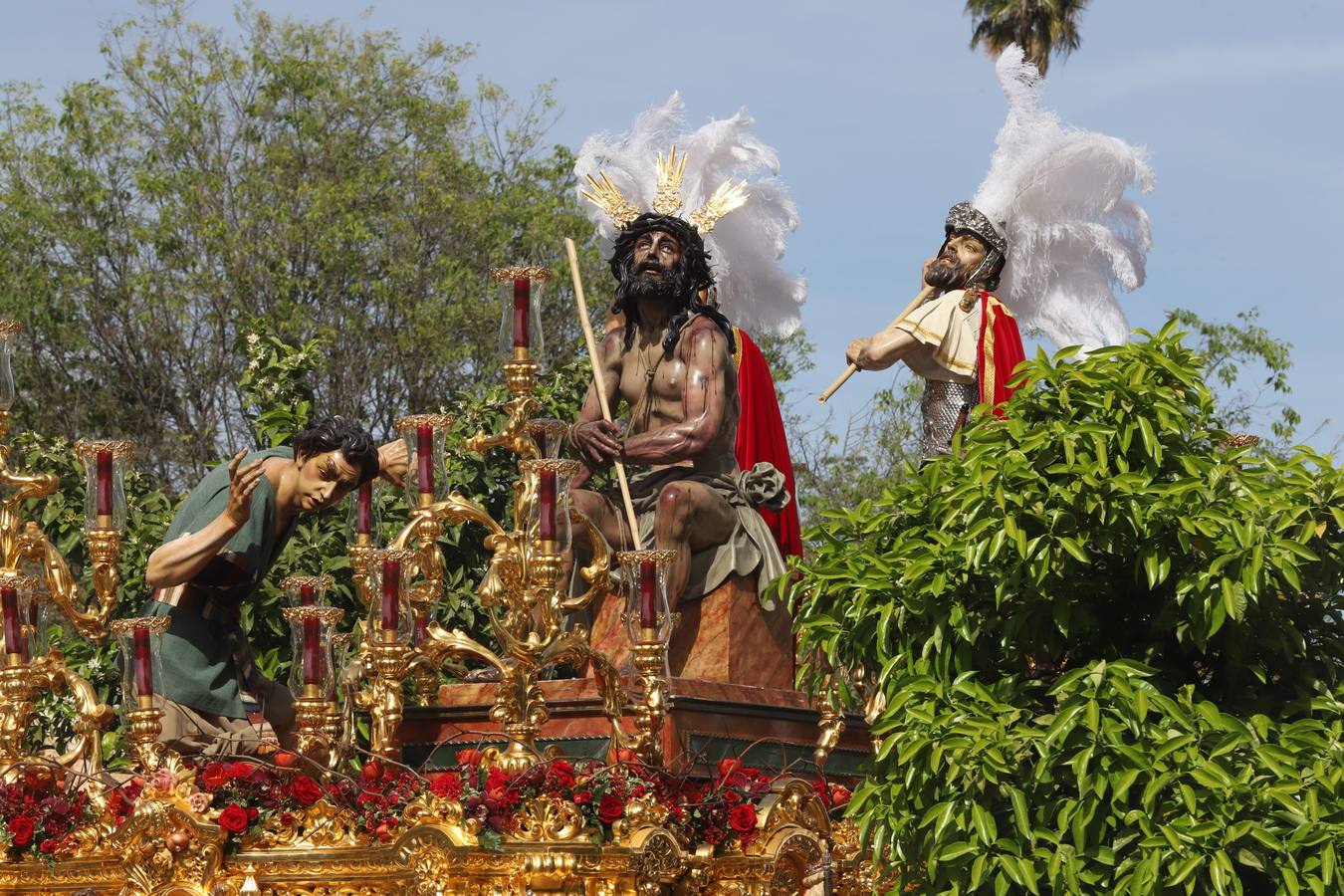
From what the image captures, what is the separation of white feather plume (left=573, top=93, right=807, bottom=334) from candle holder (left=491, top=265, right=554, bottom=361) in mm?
3649

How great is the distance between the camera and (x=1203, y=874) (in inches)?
259

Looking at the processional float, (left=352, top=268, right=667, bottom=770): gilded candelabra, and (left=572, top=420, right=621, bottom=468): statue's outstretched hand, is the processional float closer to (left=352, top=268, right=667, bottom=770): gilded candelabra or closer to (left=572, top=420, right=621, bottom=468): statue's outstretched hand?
(left=352, top=268, right=667, bottom=770): gilded candelabra

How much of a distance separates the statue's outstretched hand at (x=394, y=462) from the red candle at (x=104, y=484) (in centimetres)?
117

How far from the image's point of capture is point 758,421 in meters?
12.2

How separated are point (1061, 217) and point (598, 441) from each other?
11.0ft

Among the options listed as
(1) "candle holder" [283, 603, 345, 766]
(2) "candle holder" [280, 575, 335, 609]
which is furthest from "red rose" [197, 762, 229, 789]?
(2) "candle holder" [280, 575, 335, 609]

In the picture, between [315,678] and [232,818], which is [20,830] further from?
[315,678]

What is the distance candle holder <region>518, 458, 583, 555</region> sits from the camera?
28.2 ft

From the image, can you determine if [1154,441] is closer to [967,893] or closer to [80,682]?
[967,893]

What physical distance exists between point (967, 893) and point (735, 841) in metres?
2.20

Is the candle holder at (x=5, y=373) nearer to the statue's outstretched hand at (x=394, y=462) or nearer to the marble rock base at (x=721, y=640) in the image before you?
the statue's outstretched hand at (x=394, y=462)

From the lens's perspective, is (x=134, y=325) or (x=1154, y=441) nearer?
(x=1154, y=441)

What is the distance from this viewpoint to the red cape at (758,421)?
39.4 ft

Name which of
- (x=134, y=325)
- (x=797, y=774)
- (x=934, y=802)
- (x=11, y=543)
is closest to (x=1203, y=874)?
(x=934, y=802)
